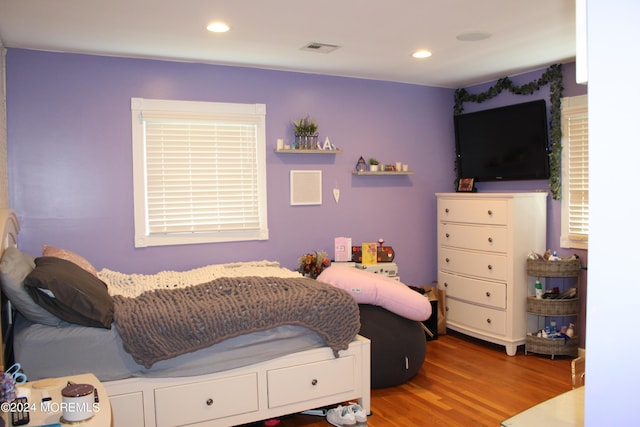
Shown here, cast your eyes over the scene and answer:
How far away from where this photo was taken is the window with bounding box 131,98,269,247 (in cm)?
425

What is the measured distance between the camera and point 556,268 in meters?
4.32

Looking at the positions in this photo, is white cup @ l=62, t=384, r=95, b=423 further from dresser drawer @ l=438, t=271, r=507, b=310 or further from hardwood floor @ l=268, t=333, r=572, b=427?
dresser drawer @ l=438, t=271, r=507, b=310

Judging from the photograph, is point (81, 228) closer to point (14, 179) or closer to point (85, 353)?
point (14, 179)

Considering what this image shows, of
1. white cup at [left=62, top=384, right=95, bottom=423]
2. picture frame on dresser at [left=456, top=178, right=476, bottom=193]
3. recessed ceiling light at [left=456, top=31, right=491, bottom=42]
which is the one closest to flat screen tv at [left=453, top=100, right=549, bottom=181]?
picture frame on dresser at [left=456, top=178, right=476, bottom=193]

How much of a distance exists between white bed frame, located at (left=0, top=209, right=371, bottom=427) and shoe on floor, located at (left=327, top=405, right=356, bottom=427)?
0.22 ft

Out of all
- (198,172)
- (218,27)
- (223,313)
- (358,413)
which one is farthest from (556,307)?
(218,27)

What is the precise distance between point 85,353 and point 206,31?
2172 millimetres

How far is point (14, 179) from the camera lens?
385cm

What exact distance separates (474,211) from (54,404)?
389 cm

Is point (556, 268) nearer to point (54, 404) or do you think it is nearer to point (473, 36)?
point (473, 36)

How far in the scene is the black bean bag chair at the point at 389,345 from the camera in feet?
11.8

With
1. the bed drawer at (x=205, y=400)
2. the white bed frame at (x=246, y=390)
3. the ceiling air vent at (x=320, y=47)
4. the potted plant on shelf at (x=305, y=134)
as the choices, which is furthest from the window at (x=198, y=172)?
the bed drawer at (x=205, y=400)

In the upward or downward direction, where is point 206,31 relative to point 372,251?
upward

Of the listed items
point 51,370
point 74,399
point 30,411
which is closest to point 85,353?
point 51,370
